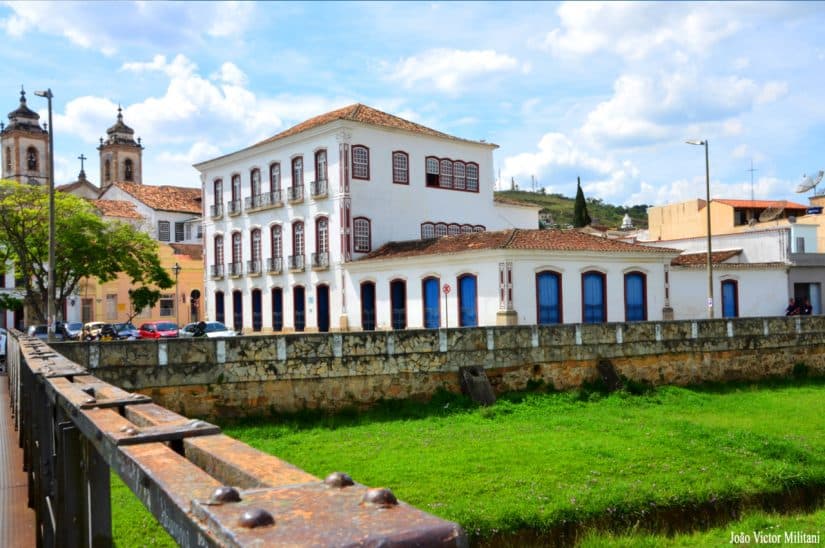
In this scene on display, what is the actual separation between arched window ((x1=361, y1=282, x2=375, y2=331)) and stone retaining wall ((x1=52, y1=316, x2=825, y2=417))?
43.7 feet

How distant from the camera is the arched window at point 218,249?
4134 cm

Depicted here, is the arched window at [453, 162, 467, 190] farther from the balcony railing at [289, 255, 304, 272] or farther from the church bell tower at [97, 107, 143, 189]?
the church bell tower at [97, 107, 143, 189]

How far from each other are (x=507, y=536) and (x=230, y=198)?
3273cm

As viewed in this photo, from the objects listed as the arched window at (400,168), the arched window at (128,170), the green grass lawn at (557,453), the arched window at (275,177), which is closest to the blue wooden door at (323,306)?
the arched window at (400,168)

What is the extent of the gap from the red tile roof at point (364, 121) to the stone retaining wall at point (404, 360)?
16973 mm

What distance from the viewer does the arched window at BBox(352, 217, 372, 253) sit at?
33781 millimetres

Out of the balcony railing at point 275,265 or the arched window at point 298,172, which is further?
the balcony railing at point 275,265

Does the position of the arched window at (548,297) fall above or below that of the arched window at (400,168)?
below

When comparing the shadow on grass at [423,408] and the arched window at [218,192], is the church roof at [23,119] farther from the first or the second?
the shadow on grass at [423,408]

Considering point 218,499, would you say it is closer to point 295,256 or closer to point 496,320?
point 496,320

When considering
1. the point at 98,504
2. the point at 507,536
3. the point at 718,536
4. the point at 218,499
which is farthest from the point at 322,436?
the point at 218,499

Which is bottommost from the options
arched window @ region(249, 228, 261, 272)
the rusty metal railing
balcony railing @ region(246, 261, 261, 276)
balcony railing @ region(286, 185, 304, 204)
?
the rusty metal railing

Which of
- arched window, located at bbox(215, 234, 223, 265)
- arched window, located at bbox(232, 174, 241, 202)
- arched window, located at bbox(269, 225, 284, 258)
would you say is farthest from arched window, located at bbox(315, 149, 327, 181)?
arched window, located at bbox(215, 234, 223, 265)

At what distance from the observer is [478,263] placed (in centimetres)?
2844
